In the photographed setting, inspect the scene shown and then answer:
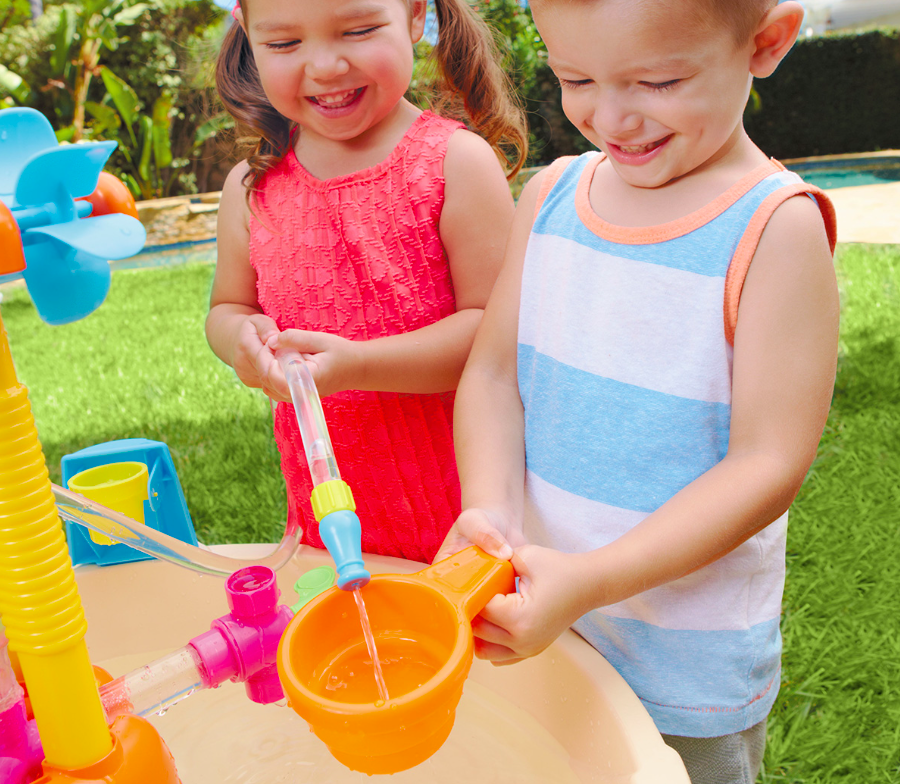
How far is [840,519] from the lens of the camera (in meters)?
2.02

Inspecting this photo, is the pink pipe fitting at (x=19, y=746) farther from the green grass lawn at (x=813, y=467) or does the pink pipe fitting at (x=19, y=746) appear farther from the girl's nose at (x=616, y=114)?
the green grass lawn at (x=813, y=467)

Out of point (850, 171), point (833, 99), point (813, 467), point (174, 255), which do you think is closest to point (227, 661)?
point (813, 467)

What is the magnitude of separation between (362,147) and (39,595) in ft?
2.67

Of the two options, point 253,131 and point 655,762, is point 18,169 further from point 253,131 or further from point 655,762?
point 655,762

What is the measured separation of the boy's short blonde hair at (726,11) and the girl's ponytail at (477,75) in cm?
58

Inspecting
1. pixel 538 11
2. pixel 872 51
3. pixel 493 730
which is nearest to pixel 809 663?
pixel 493 730

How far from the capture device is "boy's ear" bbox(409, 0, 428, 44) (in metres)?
→ 1.13

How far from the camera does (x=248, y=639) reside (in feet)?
2.60

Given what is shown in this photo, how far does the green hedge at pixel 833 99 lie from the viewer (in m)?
9.34

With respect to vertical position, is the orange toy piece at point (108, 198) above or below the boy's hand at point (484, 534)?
above


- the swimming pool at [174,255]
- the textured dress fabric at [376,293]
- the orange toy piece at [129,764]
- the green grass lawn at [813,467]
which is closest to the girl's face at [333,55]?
the textured dress fabric at [376,293]

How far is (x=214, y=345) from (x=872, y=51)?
1036 centimetres

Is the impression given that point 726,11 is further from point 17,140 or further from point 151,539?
point 151,539

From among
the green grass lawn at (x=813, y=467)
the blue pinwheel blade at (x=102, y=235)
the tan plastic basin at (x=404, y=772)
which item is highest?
the blue pinwheel blade at (x=102, y=235)
